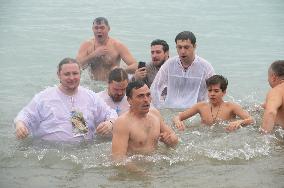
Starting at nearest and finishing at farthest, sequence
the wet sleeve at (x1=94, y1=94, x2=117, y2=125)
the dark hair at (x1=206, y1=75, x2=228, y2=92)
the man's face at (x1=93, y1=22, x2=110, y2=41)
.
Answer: the wet sleeve at (x1=94, y1=94, x2=117, y2=125) → the dark hair at (x1=206, y1=75, x2=228, y2=92) → the man's face at (x1=93, y1=22, x2=110, y2=41)

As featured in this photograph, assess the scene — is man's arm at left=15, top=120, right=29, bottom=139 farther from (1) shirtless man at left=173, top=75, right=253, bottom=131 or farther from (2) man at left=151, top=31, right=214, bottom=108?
(2) man at left=151, top=31, right=214, bottom=108

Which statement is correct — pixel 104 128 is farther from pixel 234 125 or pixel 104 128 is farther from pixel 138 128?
pixel 234 125

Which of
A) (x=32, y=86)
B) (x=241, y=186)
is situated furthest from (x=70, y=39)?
(x=241, y=186)

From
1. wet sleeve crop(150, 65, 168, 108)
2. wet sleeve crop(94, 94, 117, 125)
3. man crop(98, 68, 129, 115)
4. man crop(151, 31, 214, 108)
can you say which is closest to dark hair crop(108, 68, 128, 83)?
man crop(98, 68, 129, 115)

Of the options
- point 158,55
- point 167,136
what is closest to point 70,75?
point 167,136

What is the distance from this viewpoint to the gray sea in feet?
21.9

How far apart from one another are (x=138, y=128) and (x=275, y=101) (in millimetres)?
2003

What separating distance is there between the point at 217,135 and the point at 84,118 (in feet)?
6.17

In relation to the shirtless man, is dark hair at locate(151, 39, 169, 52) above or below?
above

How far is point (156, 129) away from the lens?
6.77 m

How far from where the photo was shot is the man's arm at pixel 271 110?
738 centimetres

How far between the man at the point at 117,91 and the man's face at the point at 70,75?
1.85 feet

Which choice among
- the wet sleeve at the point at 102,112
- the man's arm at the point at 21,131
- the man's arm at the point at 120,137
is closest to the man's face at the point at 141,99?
the man's arm at the point at 120,137

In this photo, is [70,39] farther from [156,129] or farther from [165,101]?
[156,129]
